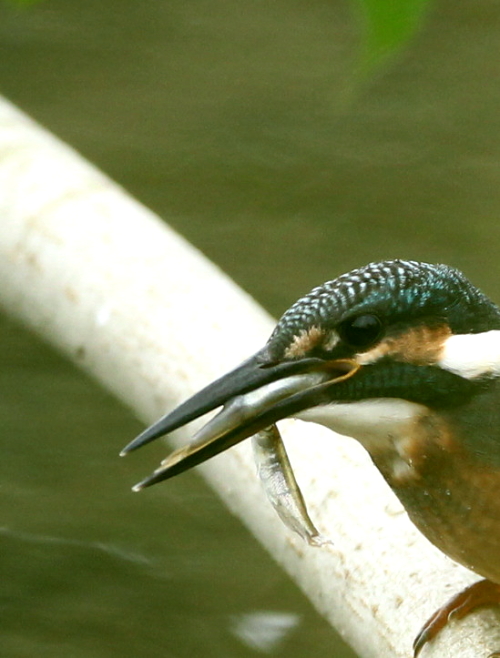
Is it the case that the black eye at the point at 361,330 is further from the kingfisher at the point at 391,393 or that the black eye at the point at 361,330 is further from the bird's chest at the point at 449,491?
the bird's chest at the point at 449,491

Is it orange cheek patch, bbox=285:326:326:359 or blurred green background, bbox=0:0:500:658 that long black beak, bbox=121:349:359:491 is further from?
blurred green background, bbox=0:0:500:658

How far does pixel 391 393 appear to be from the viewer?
4.05 feet

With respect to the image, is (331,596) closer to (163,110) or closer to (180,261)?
(180,261)

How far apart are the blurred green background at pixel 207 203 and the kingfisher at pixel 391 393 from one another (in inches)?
22.4

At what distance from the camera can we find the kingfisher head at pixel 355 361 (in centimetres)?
120

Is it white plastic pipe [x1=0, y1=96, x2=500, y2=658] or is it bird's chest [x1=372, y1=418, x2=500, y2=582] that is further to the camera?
white plastic pipe [x1=0, y1=96, x2=500, y2=658]

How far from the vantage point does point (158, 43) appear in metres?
5.36

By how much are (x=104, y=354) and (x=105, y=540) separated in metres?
1.02

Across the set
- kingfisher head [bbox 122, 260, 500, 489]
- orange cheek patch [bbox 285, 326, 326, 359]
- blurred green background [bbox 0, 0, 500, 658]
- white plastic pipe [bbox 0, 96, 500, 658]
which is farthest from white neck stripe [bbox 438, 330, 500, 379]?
blurred green background [bbox 0, 0, 500, 658]

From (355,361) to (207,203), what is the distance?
2993 mm

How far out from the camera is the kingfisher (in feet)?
3.93

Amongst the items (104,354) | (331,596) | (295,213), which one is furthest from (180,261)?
(295,213)

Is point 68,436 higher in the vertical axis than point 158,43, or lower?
lower

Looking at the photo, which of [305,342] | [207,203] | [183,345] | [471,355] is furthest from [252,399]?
[207,203]
